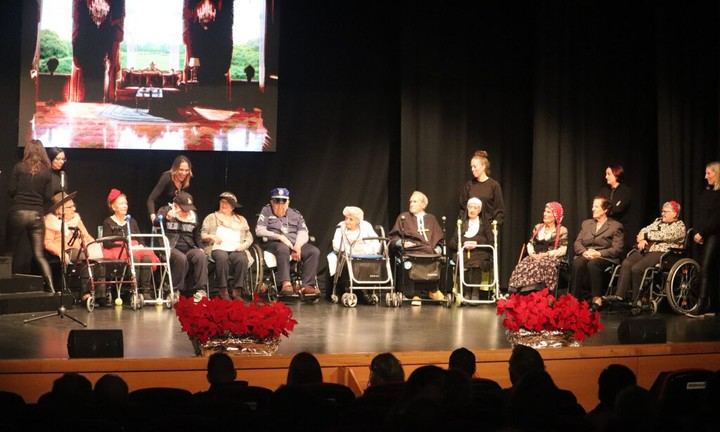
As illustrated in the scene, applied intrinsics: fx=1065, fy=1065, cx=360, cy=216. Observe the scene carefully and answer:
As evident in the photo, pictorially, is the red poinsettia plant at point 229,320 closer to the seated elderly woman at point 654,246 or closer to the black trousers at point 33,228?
the black trousers at point 33,228

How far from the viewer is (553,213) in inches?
381

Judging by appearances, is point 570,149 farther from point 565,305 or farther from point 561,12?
point 565,305

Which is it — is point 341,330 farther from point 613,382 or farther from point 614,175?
point 613,382

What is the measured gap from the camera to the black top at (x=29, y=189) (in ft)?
27.5

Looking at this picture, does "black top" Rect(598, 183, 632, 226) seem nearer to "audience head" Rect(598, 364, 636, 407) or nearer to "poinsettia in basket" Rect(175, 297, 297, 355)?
"poinsettia in basket" Rect(175, 297, 297, 355)

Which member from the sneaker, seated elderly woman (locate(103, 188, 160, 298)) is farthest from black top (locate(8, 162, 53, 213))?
the sneaker

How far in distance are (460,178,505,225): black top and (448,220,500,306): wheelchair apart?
0.25 metres

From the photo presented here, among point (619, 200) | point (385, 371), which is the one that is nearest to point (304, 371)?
point (385, 371)

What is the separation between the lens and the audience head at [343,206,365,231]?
389 inches

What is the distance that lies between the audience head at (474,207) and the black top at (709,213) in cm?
199

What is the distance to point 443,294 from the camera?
10.1m

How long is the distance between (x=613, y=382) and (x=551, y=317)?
7.25ft

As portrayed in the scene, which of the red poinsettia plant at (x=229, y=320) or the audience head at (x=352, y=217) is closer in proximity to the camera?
the red poinsettia plant at (x=229, y=320)

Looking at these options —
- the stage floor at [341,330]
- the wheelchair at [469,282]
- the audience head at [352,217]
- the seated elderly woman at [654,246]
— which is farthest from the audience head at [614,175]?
the audience head at [352,217]
